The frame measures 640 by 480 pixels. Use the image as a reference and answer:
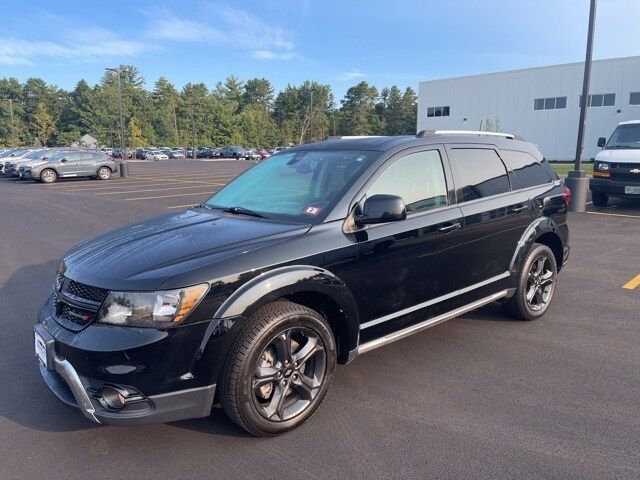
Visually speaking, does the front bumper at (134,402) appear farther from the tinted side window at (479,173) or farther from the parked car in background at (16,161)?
the parked car in background at (16,161)

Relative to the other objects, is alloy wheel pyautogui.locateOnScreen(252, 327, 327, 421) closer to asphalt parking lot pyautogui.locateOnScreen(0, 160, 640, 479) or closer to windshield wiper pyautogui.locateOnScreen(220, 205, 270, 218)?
asphalt parking lot pyautogui.locateOnScreen(0, 160, 640, 479)

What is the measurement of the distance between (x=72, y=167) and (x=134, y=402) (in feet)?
83.1

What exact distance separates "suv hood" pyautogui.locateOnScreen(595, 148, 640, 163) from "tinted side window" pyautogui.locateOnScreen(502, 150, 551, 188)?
756cm

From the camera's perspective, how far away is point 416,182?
152 inches

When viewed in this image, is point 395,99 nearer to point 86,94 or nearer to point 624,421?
point 86,94

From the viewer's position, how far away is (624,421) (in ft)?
10.3

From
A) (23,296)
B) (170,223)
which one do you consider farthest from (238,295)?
(23,296)

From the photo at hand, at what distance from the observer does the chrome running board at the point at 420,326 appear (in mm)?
3496

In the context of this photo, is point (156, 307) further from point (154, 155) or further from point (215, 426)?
point (154, 155)

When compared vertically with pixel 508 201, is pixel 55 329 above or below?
below

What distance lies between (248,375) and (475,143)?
2.93 metres

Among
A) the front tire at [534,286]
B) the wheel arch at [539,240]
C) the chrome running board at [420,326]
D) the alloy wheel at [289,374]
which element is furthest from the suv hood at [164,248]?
the front tire at [534,286]

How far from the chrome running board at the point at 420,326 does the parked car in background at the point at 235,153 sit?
2516 inches

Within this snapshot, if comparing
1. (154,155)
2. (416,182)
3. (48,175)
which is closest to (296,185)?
(416,182)
